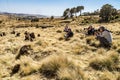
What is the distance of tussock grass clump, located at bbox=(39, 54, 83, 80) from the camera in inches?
339

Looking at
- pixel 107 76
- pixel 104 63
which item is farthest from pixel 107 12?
pixel 107 76

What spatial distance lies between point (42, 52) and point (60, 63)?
16.8 feet

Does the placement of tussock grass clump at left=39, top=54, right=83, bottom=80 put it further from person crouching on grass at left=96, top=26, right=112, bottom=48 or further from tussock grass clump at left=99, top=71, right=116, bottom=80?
person crouching on grass at left=96, top=26, right=112, bottom=48

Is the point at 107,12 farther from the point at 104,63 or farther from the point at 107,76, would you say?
the point at 107,76

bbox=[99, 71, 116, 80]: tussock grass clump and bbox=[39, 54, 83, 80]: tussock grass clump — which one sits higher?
bbox=[39, 54, 83, 80]: tussock grass clump

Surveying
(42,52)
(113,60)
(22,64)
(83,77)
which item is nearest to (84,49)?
(42,52)

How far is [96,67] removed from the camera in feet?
34.2

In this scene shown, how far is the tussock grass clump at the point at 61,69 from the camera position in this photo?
8609 millimetres

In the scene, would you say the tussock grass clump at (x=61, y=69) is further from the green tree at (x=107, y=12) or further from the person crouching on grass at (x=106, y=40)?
the green tree at (x=107, y=12)

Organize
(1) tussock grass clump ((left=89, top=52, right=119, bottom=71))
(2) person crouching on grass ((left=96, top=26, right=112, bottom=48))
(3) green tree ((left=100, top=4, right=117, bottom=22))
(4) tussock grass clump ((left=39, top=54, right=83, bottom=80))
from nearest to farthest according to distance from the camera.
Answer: (4) tussock grass clump ((left=39, top=54, right=83, bottom=80))
(1) tussock grass clump ((left=89, top=52, right=119, bottom=71))
(2) person crouching on grass ((left=96, top=26, right=112, bottom=48))
(3) green tree ((left=100, top=4, right=117, bottom=22))

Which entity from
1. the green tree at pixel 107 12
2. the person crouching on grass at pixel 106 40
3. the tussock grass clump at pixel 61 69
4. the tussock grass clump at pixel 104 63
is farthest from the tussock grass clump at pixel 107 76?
the green tree at pixel 107 12

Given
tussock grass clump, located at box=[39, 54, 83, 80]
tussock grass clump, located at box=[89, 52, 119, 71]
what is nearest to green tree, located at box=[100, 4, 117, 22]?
tussock grass clump, located at box=[89, 52, 119, 71]

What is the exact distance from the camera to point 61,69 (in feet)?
30.1

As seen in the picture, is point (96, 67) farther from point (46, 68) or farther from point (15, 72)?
point (15, 72)
